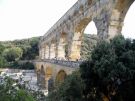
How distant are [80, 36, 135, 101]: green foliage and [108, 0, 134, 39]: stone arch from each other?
3236mm

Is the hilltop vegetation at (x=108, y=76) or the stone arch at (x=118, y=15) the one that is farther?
the stone arch at (x=118, y=15)

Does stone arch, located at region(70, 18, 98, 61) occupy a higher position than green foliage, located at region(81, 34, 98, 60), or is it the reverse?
green foliage, located at region(81, 34, 98, 60)

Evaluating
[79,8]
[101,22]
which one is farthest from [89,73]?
Answer: [79,8]

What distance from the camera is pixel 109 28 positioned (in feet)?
47.9

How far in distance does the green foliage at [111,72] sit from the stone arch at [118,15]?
10.6 ft

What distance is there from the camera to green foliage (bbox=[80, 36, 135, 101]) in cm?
1007

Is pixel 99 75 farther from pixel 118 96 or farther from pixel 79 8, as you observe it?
pixel 79 8

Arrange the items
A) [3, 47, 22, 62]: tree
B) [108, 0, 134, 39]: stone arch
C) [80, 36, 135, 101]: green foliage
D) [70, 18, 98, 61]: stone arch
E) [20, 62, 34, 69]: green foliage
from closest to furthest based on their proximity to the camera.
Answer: [80, 36, 135, 101]: green foliage
[108, 0, 134, 39]: stone arch
[70, 18, 98, 61]: stone arch
[20, 62, 34, 69]: green foliage
[3, 47, 22, 62]: tree

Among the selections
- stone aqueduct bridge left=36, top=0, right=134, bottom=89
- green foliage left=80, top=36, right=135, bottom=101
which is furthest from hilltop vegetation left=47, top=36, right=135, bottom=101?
stone aqueduct bridge left=36, top=0, right=134, bottom=89

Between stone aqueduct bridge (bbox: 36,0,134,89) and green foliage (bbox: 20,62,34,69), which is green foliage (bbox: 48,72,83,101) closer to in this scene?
→ stone aqueduct bridge (bbox: 36,0,134,89)

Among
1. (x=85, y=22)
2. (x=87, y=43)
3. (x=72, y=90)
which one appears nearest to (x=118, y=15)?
(x=72, y=90)

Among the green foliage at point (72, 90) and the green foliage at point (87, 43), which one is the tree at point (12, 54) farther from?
the green foliage at point (72, 90)

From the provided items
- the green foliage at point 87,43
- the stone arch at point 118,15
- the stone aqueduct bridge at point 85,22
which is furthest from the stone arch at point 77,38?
the green foliage at point 87,43

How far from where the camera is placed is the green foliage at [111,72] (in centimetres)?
1007
